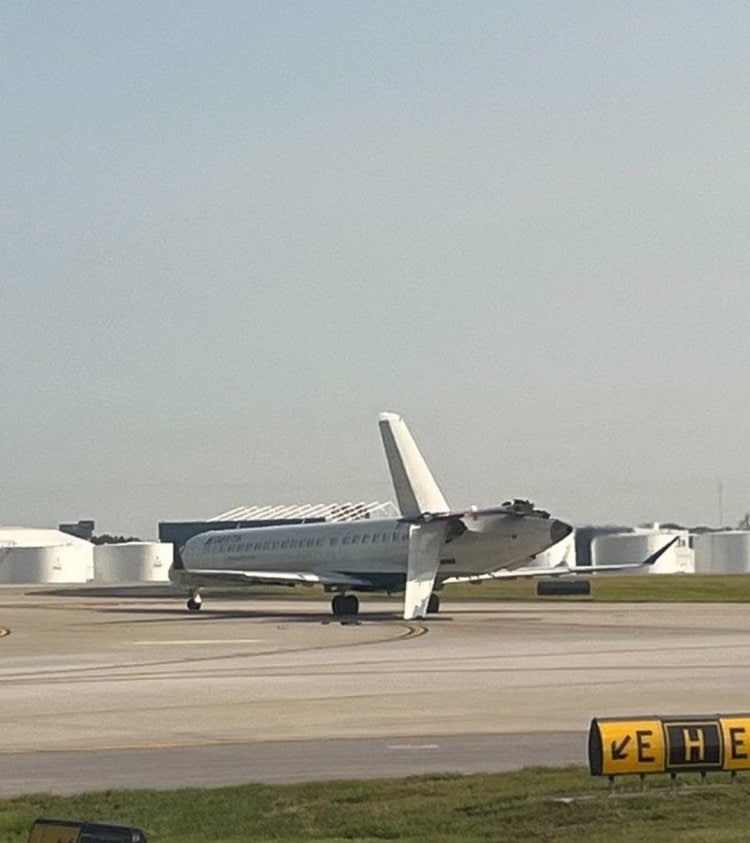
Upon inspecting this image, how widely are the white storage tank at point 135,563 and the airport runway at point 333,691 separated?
7901 centimetres

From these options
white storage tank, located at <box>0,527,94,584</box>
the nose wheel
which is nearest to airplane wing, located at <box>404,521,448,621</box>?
the nose wheel

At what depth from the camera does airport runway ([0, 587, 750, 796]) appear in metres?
27.2

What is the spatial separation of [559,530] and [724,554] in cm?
9839

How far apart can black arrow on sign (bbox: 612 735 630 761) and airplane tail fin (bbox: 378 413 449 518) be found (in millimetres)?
51745

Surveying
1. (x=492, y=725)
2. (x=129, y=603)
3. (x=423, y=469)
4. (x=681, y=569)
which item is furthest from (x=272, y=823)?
(x=681, y=569)

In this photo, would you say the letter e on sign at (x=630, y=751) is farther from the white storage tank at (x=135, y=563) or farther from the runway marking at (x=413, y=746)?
the white storage tank at (x=135, y=563)

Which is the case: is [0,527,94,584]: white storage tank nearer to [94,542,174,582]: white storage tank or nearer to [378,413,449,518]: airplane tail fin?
[94,542,174,582]: white storage tank

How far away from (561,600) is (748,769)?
69.0 metres

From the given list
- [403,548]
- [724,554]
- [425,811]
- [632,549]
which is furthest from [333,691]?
[724,554]

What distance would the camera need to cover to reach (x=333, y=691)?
1545 inches

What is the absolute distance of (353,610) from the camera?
75312 millimetres

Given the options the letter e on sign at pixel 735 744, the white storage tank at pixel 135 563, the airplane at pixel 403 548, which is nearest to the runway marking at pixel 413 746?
the letter e on sign at pixel 735 744

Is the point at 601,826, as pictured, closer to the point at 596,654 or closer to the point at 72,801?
the point at 72,801

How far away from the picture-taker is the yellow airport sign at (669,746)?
2120cm
